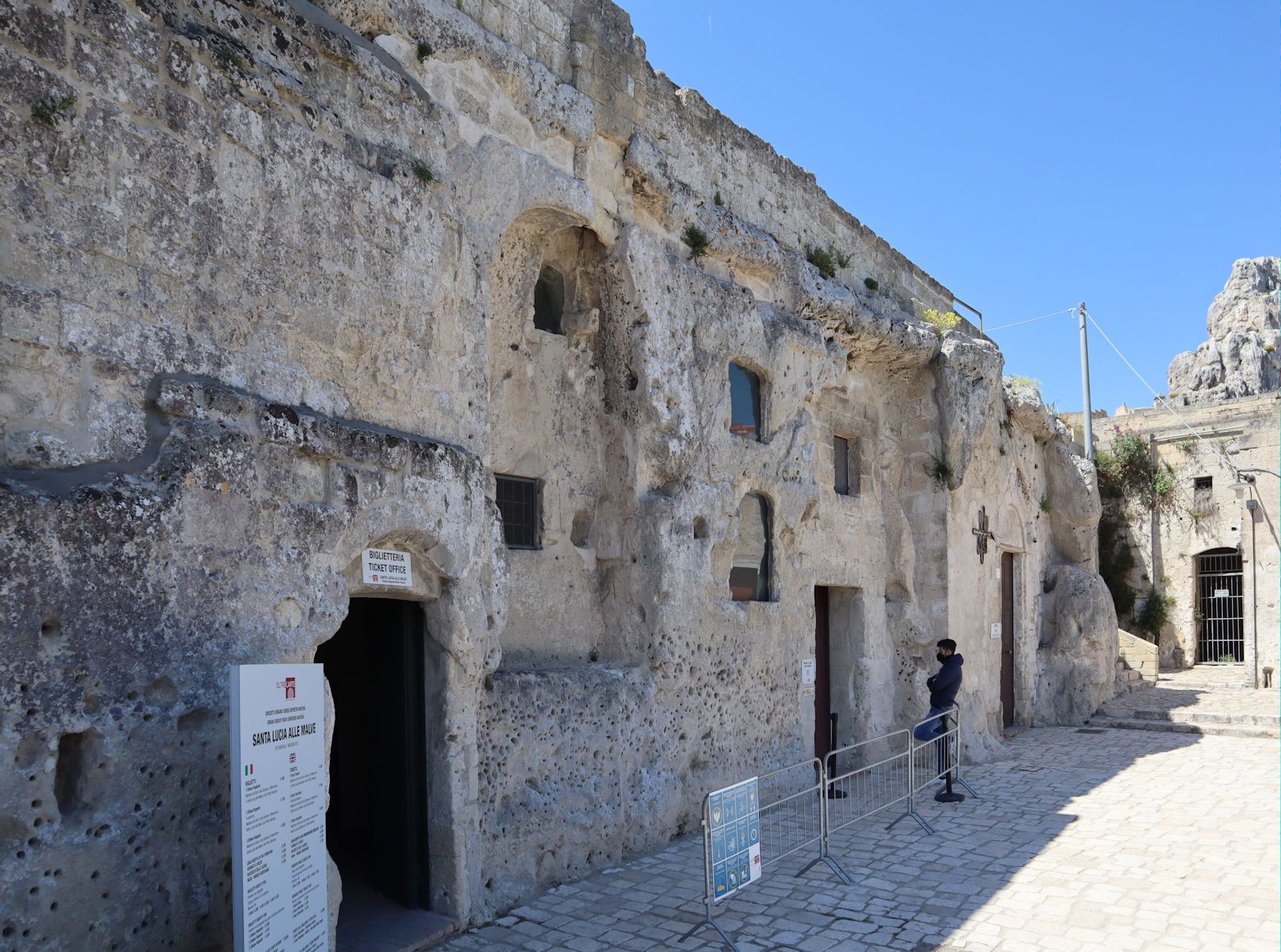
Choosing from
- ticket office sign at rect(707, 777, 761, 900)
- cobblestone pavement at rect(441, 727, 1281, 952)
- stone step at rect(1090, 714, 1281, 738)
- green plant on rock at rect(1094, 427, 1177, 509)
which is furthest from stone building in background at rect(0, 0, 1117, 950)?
green plant on rock at rect(1094, 427, 1177, 509)

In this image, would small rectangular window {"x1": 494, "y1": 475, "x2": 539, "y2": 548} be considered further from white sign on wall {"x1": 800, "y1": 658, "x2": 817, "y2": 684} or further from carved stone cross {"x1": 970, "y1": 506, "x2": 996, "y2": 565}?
carved stone cross {"x1": 970, "y1": 506, "x2": 996, "y2": 565}

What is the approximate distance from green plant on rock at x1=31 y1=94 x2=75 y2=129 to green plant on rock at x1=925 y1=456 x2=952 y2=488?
10381 millimetres

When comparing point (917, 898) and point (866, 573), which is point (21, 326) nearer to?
point (917, 898)

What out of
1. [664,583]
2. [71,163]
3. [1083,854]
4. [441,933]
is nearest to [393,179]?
[71,163]

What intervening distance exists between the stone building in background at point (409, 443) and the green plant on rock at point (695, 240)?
11 cm

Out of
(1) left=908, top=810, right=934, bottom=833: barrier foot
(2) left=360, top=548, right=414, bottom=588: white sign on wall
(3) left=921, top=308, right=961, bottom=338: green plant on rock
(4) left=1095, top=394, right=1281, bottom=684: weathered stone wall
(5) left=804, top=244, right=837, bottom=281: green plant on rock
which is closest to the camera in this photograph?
(2) left=360, top=548, right=414, bottom=588: white sign on wall

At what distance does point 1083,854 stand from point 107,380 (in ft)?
24.4

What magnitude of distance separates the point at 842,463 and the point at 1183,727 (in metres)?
7.30

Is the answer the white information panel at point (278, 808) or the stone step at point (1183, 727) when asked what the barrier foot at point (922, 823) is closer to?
the white information panel at point (278, 808)

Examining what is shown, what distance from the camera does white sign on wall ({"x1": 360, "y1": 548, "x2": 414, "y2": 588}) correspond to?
5.21m

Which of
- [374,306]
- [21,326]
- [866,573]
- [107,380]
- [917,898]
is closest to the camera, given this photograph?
[21,326]

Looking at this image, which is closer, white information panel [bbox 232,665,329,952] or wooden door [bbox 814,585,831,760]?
white information panel [bbox 232,665,329,952]

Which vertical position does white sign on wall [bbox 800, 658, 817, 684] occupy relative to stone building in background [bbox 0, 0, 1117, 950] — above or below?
below

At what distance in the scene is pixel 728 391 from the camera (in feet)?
29.3
